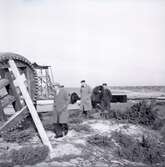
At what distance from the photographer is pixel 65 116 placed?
721 centimetres

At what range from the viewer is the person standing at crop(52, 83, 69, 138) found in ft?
23.6

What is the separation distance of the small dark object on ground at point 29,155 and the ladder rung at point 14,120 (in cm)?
61

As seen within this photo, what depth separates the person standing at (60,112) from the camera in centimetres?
719

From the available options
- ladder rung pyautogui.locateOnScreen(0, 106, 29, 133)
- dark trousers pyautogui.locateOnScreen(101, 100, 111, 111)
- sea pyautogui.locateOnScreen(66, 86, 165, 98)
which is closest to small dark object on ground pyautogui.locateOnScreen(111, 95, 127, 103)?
sea pyautogui.locateOnScreen(66, 86, 165, 98)

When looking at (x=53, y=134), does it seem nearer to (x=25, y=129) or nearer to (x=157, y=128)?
(x=25, y=129)

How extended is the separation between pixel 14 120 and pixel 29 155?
88cm

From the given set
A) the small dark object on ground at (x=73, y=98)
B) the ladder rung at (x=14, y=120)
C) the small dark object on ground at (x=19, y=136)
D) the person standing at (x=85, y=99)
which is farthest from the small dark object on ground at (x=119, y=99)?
the ladder rung at (x=14, y=120)

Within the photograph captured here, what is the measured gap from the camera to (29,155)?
5152 millimetres

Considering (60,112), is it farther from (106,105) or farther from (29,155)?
(106,105)

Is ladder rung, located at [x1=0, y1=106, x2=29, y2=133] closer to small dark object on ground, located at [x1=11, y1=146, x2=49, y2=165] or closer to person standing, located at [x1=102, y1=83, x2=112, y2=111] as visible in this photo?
small dark object on ground, located at [x1=11, y1=146, x2=49, y2=165]

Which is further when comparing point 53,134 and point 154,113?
point 154,113

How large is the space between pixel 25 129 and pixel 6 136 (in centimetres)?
88

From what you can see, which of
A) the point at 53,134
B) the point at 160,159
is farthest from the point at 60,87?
the point at 160,159

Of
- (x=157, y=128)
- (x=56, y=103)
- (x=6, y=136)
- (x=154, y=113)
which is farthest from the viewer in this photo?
(x=154, y=113)
